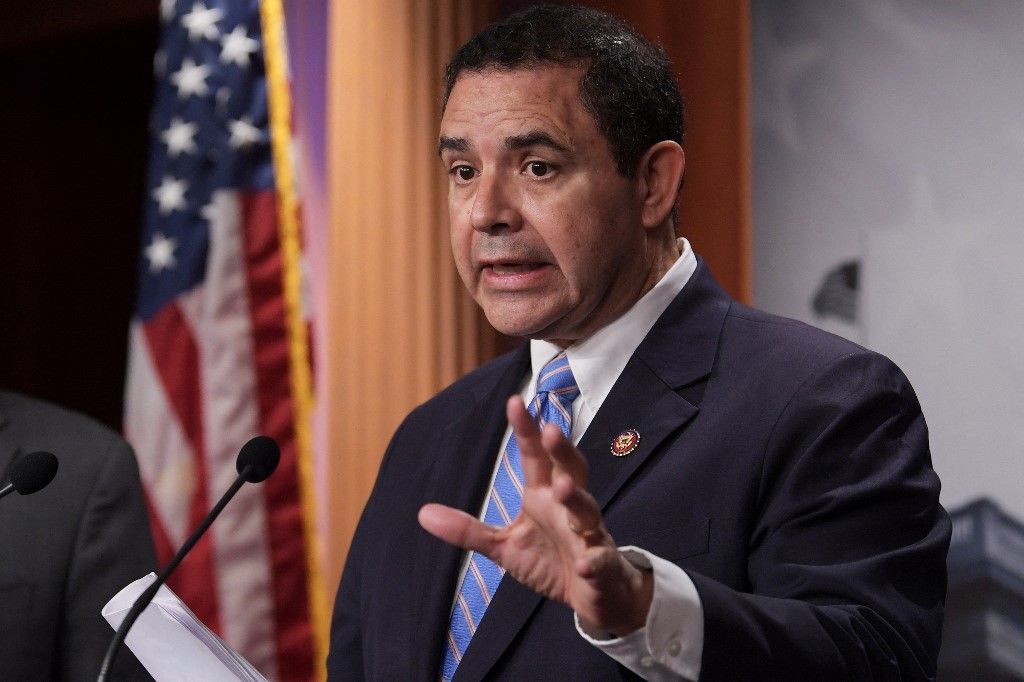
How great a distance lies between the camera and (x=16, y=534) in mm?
1920

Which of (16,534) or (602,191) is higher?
(602,191)

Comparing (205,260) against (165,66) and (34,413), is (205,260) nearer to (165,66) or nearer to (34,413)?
(165,66)

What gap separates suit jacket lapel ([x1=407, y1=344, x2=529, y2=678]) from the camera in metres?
1.57

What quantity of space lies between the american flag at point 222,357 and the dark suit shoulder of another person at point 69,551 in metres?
0.87

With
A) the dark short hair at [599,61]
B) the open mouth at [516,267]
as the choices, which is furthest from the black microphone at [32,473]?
the dark short hair at [599,61]

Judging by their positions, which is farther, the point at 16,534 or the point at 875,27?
the point at 875,27

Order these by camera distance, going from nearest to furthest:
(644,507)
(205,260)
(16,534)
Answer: (644,507) < (16,534) < (205,260)

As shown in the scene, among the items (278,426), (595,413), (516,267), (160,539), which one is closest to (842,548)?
(595,413)

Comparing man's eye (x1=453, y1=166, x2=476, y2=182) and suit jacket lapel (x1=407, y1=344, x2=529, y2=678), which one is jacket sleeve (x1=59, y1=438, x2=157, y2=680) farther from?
man's eye (x1=453, y1=166, x2=476, y2=182)

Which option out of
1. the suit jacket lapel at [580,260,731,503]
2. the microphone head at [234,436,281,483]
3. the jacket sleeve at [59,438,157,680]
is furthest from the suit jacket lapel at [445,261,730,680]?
the jacket sleeve at [59,438,157,680]

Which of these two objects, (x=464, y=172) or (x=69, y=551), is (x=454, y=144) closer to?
(x=464, y=172)

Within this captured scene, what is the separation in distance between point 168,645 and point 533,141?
0.77 metres

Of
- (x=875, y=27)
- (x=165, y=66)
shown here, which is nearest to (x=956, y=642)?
(x=875, y=27)

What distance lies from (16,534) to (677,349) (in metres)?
1.12
